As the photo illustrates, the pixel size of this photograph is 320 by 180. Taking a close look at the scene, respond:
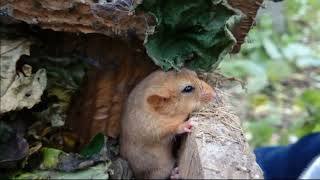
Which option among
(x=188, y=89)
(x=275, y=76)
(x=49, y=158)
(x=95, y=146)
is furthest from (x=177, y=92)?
(x=275, y=76)

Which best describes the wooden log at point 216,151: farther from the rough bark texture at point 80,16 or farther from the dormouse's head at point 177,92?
the rough bark texture at point 80,16

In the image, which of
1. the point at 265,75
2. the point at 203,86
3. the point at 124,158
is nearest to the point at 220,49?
the point at 203,86

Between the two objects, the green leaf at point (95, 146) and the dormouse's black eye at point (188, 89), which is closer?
the green leaf at point (95, 146)

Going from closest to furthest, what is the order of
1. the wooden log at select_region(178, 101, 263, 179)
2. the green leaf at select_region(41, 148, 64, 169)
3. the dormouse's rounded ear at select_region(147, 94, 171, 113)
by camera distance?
the wooden log at select_region(178, 101, 263, 179) < the green leaf at select_region(41, 148, 64, 169) < the dormouse's rounded ear at select_region(147, 94, 171, 113)

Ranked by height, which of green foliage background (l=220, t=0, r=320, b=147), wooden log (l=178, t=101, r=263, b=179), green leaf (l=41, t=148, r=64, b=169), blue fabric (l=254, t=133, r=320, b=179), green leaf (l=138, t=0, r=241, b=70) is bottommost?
green foliage background (l=220, t=0, r=320, b=147)

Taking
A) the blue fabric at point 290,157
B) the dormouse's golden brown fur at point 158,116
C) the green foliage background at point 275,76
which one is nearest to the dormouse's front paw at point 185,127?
the dormouse's golden brown fur at point 158,116

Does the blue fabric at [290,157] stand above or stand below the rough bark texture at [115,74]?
below

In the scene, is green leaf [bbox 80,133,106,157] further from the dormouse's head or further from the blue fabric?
the blue fabric

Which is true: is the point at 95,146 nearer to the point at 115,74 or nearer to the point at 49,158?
the point at 49,158

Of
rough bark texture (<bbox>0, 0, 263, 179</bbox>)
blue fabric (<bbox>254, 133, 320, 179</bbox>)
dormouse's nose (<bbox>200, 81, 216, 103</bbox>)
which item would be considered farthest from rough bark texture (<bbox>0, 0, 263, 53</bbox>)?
blue fabric (<bbox>254, 133, 320, 179</bbox>)
